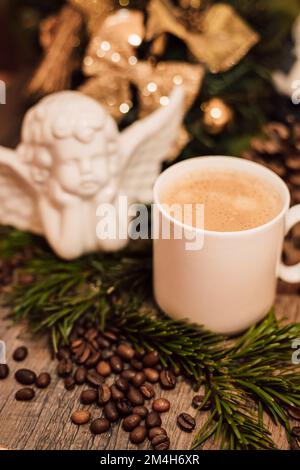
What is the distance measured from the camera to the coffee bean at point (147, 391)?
0.79 metres

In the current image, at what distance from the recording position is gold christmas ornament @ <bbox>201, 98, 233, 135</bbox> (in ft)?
3.67

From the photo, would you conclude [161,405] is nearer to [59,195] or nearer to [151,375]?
[151,375]

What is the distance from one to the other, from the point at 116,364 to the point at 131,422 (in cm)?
10

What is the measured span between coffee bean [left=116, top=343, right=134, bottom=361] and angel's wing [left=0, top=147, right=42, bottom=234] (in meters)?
0.25

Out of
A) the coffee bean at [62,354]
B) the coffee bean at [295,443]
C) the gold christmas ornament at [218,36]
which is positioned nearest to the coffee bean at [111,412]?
the coffee bean at [62,354]

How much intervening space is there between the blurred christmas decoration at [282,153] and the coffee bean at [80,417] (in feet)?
1.48

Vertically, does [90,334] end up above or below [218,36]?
below

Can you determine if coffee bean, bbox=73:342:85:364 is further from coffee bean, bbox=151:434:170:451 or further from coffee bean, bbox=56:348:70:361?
coffee bean, bbox=151:434:170:451

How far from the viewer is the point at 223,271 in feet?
2.61

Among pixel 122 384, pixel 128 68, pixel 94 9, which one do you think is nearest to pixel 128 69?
pixel 128 68

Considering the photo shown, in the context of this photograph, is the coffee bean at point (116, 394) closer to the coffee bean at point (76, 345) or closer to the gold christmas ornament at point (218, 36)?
the coffee bean at point (76, 345)

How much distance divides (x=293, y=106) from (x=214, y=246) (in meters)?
0.44

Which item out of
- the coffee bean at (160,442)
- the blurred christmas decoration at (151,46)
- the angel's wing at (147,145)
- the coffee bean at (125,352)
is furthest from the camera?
the blurred christmas decoration at (151,46)
